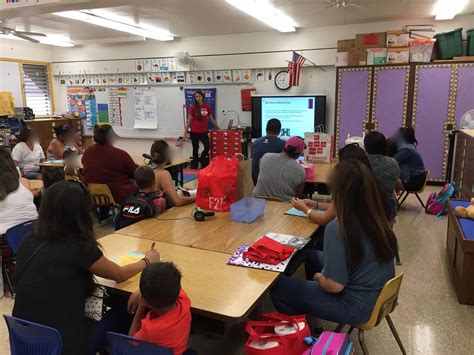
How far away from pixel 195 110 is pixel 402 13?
158 inches

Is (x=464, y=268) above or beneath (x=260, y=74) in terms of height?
beneath

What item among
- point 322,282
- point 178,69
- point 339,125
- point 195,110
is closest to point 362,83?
point 339,125

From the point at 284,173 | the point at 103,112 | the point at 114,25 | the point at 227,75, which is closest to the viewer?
the point at 284,173

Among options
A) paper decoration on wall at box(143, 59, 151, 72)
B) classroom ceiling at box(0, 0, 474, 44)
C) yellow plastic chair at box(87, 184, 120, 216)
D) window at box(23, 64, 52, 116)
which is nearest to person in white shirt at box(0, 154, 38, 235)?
yellow plastic chair at box(87, 184, 120, 216)

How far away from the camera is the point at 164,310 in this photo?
156 centimetres

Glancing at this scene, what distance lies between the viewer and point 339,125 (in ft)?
23.0

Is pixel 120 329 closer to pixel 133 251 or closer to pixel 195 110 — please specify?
pixel 133 251

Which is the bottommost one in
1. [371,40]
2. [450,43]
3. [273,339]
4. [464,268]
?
[464,268]

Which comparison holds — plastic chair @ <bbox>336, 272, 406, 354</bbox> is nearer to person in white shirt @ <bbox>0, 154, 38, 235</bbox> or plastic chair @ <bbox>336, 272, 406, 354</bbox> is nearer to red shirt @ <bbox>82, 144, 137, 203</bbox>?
person in white shirt @ <bbox>0, 154, 38, 235</bbox>

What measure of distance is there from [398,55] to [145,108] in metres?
5.47

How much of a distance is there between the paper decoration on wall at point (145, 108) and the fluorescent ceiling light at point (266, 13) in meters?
3.36

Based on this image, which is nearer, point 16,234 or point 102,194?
point 16,234

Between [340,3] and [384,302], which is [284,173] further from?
[340,3]

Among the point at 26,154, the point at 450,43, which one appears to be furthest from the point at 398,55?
the point at 26,154
